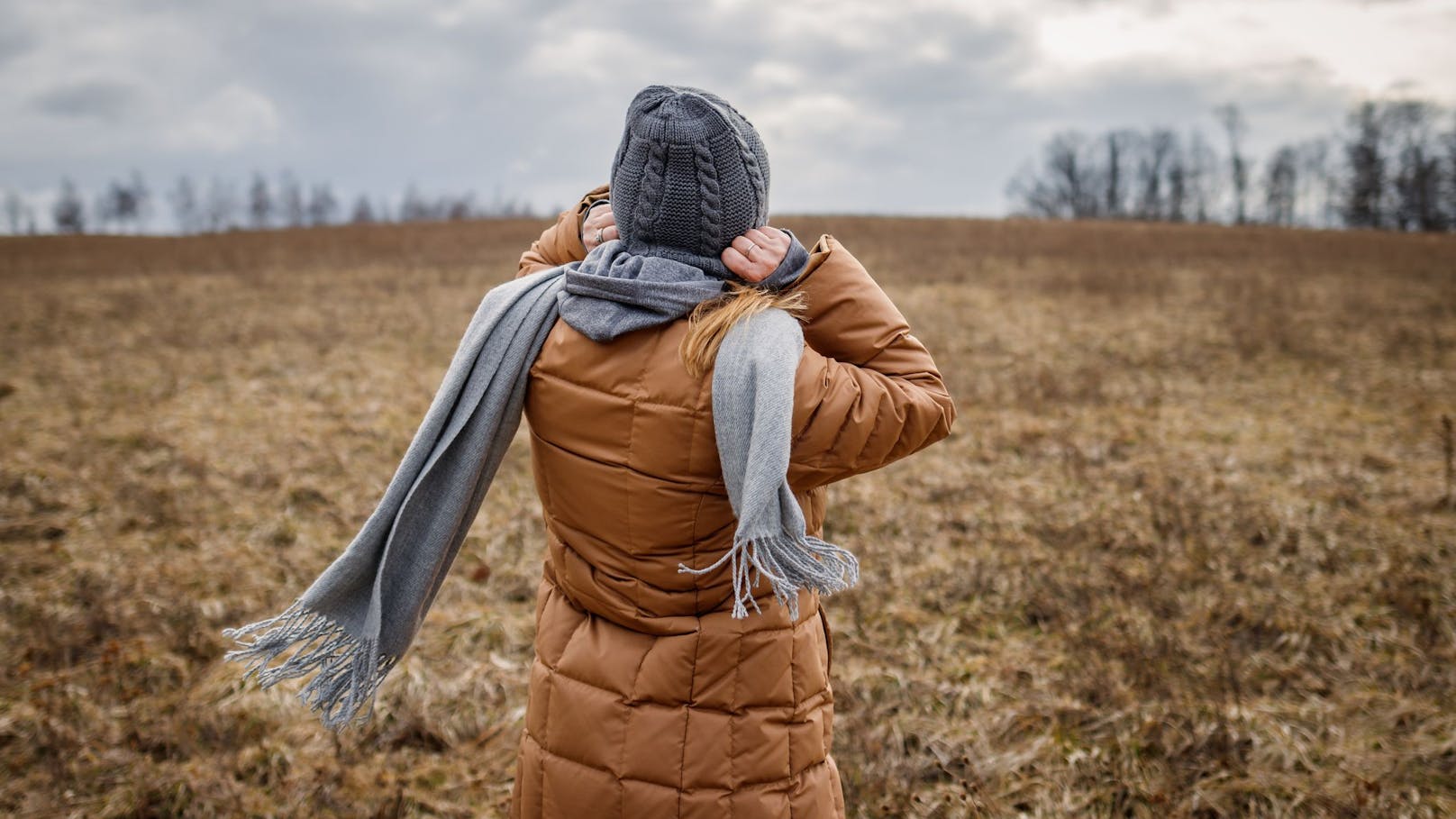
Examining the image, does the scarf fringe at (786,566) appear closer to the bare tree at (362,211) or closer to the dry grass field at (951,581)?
the dry grass field at (951,581)

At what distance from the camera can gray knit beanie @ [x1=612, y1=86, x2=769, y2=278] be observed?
4.53 ft

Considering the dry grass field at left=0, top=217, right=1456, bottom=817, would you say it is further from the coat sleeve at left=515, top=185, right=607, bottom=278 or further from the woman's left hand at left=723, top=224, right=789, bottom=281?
the woman's left hand at left=723, top=224, right=789, bottom=281

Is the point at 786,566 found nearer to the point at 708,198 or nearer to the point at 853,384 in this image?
the point at 853,384

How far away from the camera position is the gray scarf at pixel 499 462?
1355 millimetres

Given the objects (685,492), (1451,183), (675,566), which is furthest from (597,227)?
(1451,183)

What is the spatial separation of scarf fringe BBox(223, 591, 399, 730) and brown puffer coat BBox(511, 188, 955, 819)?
0.36 meters

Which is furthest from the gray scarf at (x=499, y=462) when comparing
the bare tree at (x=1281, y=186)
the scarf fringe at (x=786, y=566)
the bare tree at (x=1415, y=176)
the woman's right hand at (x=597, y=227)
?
the bare tree at (x=1281, y=186)

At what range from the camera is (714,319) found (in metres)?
1.37

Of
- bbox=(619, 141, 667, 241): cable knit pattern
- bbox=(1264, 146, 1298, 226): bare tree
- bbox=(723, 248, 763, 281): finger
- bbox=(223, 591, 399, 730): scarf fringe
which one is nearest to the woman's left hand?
bbox=(723, 248, 763, 281): finger

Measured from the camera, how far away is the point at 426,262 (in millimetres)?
18844

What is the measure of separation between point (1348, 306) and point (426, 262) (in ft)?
57.4

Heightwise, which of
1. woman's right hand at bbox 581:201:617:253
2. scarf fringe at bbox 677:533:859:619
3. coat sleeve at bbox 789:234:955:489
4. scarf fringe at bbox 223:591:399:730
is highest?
woman's right hand at bbox 581:201:617:253

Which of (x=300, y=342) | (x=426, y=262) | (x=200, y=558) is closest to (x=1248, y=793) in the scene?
(x=200, y=558)

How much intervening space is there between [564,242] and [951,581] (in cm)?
364
